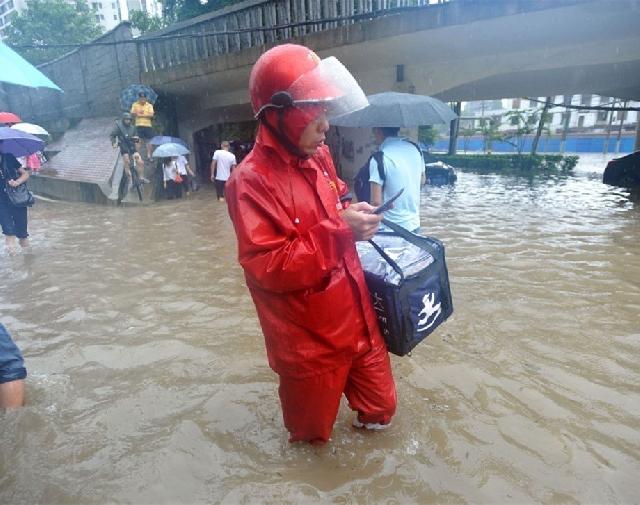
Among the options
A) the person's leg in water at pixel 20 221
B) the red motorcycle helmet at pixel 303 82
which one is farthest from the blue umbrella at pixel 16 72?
the red motorcycle helmet at pixel 303 82

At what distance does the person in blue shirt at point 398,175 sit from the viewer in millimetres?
3109

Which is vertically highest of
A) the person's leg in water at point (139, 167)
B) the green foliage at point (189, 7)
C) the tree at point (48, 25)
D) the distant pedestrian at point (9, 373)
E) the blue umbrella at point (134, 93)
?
the tree at point (48, 25)

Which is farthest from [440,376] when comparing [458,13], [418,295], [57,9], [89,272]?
[57,9]

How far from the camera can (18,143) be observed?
5.77 m

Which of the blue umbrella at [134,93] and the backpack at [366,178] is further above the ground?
the blue umbrella at [134,93]

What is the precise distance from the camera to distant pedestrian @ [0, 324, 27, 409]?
2.33m

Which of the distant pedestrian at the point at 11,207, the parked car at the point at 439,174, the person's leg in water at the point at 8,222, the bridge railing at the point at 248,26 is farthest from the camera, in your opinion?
the parked car at the point at 439,174

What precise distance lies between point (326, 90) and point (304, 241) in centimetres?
54

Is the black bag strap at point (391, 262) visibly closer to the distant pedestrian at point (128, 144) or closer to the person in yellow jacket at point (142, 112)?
the distant pedestrian at point (128, 144)

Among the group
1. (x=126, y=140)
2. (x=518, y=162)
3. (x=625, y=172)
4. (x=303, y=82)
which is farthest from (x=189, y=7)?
(x=303, y=82)

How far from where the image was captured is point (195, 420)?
8.49ft

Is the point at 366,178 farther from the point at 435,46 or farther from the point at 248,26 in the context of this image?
the point at 248,26

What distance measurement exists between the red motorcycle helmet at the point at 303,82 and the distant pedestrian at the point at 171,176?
10.5 metres

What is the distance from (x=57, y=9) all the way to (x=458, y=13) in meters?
31.5
